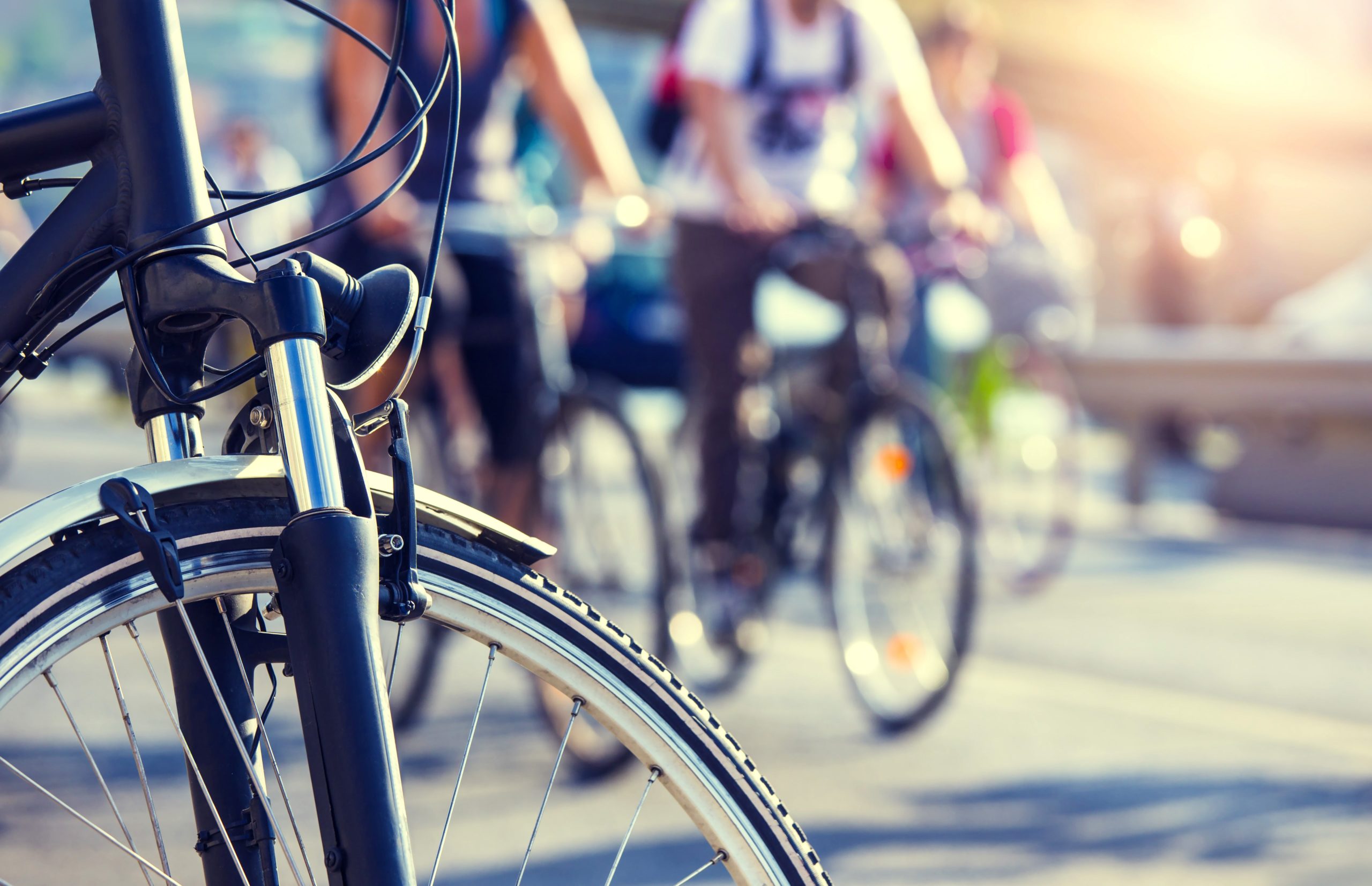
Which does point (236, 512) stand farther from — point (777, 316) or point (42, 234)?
point (777, 316)

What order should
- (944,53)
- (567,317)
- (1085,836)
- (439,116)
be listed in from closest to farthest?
(1085,836) → (439,116) → (567,317) → (944,53)

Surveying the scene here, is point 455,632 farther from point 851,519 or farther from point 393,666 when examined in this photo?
point 851,519

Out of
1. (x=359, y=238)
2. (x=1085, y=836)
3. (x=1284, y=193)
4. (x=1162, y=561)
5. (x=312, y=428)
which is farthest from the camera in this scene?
(x=1284, y=193)

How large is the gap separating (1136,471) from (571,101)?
6568 millimetres

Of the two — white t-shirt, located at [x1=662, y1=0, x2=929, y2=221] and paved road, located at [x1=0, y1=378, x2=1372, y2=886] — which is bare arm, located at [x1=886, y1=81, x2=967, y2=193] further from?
paved road, located at [x1=0, y1=378, x2=1372, y2=886]

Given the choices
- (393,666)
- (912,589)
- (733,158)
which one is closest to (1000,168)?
(733,158)

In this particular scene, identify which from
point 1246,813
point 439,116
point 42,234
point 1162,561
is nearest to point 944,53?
point 1162,561

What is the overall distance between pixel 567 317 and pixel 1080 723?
2103mm

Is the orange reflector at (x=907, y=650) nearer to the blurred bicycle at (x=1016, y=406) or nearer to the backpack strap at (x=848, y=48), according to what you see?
the backpack strap at (x=848, y=48)

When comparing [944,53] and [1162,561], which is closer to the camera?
[944,53]

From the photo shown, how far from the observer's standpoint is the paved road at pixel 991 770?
123 inches

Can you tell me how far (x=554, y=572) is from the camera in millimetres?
3994

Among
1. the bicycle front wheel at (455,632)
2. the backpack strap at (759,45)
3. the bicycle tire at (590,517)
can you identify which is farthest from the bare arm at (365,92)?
the bicycle front wheel at (455,632)

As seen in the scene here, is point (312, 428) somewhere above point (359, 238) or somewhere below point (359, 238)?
below
